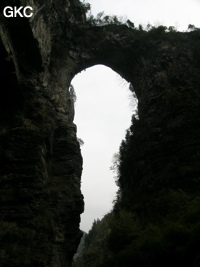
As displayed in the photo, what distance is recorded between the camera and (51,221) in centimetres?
1298

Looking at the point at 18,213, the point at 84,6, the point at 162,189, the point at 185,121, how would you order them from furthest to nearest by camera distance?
1. the point at 84,6
2. the point at 185,121
3. the point at 162,189
4. the point at 18,213

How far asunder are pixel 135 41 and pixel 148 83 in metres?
4.66

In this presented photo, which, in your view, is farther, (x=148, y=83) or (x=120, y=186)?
(x=148, y=83)

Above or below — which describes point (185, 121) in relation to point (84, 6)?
below

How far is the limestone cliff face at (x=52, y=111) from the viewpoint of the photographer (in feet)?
40.3

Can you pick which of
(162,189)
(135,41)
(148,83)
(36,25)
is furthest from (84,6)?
(162,189)

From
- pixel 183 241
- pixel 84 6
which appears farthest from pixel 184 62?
pixel 183 241

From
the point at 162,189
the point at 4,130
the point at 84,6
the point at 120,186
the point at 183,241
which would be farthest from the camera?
the point at 84,6

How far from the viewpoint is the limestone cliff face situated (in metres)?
12.3

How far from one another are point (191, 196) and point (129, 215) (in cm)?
337

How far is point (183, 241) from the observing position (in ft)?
30.8

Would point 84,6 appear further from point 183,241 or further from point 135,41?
point 183,241

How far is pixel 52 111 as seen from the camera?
54.2 feet

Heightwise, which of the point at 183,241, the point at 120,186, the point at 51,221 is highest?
the point at 120,186
